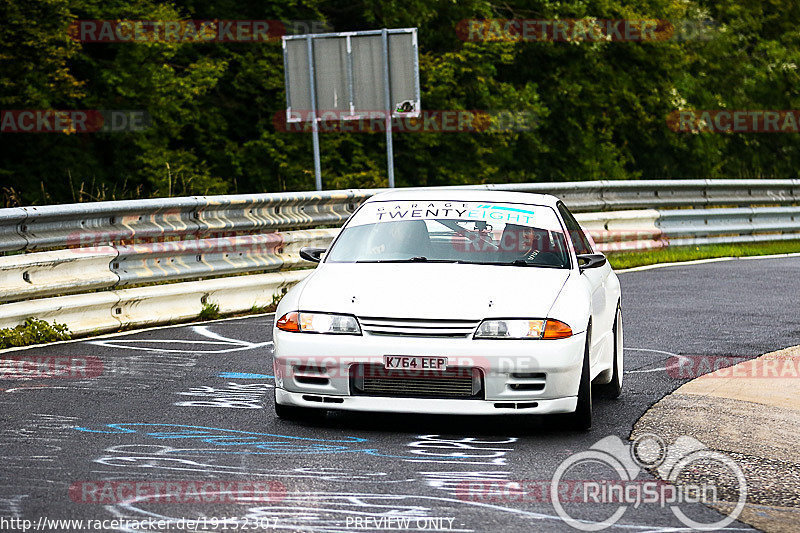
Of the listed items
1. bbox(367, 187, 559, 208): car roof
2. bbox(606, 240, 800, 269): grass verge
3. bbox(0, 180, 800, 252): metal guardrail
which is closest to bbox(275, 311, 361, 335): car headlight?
bbox(367, 187, 559, 208): car roof

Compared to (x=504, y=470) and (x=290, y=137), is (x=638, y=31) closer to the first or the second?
(x=290, y=137)

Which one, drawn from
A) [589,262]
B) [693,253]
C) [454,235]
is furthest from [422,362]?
[693,253]

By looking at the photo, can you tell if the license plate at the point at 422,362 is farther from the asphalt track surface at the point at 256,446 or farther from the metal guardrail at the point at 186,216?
the metal guardrail at the point at 186,216

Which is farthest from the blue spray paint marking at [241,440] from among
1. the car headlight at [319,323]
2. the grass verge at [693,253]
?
the grass verge at [693,253]

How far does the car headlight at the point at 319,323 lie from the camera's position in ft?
24.1

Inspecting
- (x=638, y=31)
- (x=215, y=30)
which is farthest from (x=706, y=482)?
(x=638, y=31)

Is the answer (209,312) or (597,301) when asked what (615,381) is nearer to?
(597,301)

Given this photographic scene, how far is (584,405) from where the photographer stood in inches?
293

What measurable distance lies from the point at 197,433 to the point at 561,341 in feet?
6.64

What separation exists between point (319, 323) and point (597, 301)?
6.20 ft

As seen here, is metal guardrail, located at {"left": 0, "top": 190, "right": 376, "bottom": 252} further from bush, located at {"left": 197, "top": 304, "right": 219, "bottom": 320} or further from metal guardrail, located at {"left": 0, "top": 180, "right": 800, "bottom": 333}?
bush, located at {"left": 197, "top": 304, "right": 219, "bottom": 320}

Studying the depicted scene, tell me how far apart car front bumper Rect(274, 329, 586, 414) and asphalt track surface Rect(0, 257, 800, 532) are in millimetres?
185

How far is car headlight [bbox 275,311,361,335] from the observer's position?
7.35 metres

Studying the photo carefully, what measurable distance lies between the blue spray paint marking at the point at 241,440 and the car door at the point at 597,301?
5.59 feet
